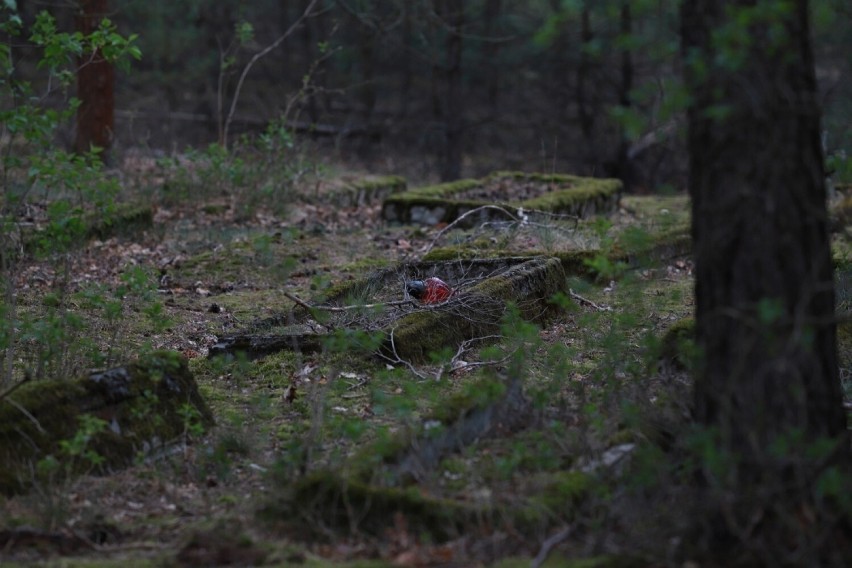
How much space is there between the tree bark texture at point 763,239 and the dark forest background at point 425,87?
14527 mm

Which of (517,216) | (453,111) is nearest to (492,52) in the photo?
(453,111)

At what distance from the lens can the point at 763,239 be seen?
3361mm

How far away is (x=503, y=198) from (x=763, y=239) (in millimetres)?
9537

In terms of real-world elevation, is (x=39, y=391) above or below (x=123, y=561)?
above

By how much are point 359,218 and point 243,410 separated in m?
6.96

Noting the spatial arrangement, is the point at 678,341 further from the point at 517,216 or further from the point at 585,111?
the point at 585,111

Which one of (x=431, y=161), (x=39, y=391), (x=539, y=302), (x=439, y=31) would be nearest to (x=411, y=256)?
(x=539, y=302)

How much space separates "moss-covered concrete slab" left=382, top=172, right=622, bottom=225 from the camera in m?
11.3

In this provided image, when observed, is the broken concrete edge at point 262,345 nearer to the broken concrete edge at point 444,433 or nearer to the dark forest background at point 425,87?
the broken concrete edge at point 444,433

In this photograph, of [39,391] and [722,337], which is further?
[39,391]

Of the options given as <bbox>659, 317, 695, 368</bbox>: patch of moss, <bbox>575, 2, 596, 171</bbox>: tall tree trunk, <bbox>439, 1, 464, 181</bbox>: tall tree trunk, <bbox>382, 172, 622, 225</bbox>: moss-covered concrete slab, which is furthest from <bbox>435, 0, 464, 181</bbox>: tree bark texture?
<bbox>659, 317, 695, 368</bbox>: patch of moss

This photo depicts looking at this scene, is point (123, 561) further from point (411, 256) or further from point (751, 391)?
point (411, 256)

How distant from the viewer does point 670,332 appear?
6066 mm

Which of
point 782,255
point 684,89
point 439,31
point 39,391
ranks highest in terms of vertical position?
point 439,31
